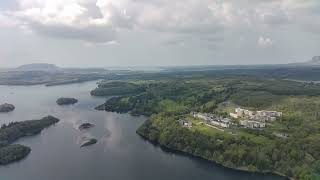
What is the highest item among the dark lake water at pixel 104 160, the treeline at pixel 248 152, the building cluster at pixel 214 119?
the building cluster at pixel 214 119

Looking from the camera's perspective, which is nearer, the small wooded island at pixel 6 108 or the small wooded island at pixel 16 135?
the small wooded island at pixel 16 135

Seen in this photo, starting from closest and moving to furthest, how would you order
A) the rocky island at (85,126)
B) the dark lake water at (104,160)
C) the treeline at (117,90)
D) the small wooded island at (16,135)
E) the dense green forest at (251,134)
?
the dark lake water at (104,160), the dense green forest at (251,134), the small wooded island at (16,135), the rocky island at (85,126), the treeline at (117,90)

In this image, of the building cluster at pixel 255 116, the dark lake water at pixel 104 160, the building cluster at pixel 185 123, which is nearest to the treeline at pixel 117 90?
the dark lake water at pixel 104 160

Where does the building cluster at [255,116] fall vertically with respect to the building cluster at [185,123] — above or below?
above

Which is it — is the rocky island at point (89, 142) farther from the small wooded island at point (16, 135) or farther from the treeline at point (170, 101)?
the treeline at point (170, 101)

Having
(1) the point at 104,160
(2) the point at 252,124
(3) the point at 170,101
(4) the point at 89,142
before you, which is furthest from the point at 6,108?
(2) the point at 252,124

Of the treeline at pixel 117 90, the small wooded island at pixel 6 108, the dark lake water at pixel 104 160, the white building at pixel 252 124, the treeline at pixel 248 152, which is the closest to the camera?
the treeline at pixel 248 152

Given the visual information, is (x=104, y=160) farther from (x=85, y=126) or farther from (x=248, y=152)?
(x=85, y=126)
